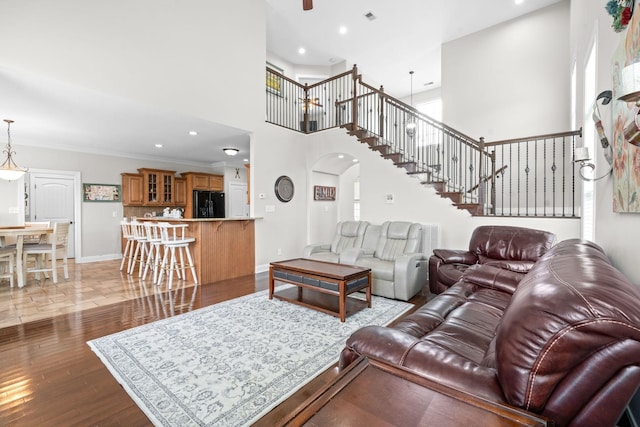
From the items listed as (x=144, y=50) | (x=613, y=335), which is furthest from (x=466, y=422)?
(x=144, y=50)

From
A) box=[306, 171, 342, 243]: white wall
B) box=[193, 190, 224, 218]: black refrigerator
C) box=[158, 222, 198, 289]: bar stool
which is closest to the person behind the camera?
box=[158, 222, 198, 289]: bar stool

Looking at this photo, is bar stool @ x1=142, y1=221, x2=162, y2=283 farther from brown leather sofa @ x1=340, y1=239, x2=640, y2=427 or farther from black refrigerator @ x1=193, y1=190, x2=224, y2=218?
brown leather sofa @ x1=340, y1=239, x2=640, y2=427

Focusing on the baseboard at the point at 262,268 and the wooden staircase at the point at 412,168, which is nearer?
the wooden staircase at the point at 412,168

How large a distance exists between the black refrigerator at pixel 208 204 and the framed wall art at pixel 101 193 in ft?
6.05

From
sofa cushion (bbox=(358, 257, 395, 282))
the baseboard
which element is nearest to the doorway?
the baseboard

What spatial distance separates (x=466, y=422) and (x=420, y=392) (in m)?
0.14

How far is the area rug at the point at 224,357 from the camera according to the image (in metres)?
1.78

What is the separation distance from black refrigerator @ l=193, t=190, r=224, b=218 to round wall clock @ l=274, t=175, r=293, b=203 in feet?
10.7

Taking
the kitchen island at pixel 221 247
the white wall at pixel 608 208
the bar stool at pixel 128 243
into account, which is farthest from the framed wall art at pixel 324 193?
the white wall at pixel 608 208

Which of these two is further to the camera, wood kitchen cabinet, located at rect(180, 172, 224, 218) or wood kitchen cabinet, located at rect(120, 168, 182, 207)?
wood kitchen cabinet, located at rect(180, 172, 224, 218)

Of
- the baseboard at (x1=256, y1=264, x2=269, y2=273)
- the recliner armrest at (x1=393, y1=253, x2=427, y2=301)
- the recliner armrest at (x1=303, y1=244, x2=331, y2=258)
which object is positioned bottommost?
the baseboard at (x1=256, y1=264, x2=269, y2=273)

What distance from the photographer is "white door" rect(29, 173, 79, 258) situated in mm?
6227

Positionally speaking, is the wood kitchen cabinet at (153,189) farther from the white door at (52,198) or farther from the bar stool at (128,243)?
the bar stool at (128,243)

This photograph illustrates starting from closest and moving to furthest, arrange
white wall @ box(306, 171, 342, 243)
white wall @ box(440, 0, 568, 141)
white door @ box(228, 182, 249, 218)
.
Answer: white wall @ box(440, 0, 568, 141) → white wall @ box(306, 171, 342, 243) → white door @ box(228, 182, 249, 218)
